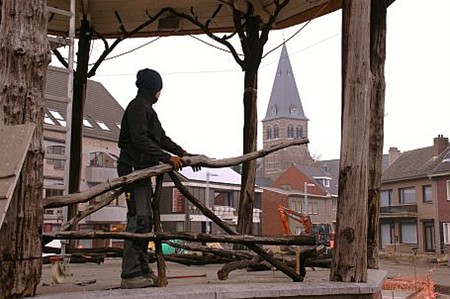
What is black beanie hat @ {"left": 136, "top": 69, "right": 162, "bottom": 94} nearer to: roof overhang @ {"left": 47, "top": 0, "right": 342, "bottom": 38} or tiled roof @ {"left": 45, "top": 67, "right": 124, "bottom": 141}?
roof overhang @ {"left": 47, "top": 0, "right": 342, "bottom": 38}

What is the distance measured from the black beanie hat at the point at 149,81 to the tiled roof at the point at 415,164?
49454 millimetres

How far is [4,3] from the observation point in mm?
4309

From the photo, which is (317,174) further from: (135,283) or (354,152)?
(135,283)

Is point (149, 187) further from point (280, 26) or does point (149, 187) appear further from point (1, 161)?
point (280, 26)

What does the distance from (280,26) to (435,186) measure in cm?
4260

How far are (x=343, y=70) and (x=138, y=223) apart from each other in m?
2.93

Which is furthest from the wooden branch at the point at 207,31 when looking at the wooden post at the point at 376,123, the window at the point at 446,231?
the window at the point at 446,231

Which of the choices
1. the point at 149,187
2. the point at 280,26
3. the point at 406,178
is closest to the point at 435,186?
the point at 406,178

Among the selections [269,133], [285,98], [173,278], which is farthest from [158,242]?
[269,133]

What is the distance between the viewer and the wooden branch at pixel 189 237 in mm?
4656

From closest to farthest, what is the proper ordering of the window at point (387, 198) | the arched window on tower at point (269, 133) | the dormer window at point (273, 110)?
the window at point (387, 198) < the dormer window at point (273, 110) < the arched window on tower at point (269, 133)

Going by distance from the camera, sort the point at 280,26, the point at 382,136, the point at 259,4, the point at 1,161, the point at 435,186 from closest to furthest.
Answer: the point at 1,161, the point at 382,136, the point at 259,4, the point at 280,26, the point at 435,186

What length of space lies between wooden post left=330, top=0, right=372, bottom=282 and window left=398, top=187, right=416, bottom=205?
170 ft

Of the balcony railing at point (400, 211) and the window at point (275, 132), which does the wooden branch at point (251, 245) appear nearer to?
the balcony railing at point (400, 211)
